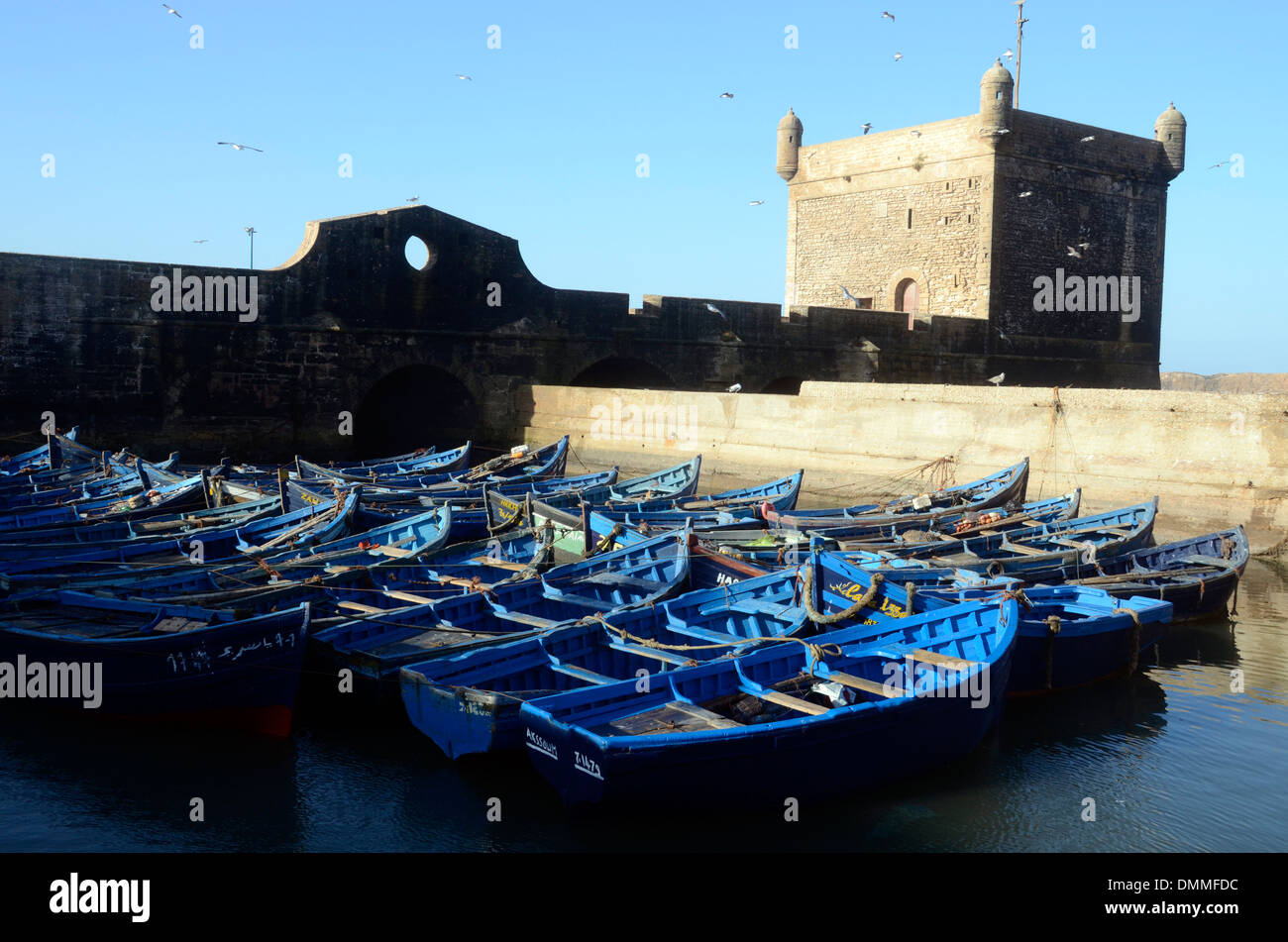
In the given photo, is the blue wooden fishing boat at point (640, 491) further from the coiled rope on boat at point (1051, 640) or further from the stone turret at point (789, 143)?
the stone turret at point (789, 143)

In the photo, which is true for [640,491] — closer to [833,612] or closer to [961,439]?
[961,439]

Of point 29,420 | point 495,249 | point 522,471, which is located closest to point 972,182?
point 495,249

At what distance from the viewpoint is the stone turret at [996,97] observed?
3009 cm

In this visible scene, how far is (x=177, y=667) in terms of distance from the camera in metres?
7.92

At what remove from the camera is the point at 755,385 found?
28.9 metres

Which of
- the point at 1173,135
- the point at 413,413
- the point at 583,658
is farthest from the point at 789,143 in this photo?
the point at 583,658

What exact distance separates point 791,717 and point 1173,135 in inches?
1352

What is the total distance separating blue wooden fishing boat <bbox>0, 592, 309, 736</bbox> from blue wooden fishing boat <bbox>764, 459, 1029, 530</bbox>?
7.25 metres

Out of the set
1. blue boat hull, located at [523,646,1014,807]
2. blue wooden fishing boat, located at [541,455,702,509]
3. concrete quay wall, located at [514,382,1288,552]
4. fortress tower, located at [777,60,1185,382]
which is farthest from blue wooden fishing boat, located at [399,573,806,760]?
fortress tower, located at [777,60,1185,382]

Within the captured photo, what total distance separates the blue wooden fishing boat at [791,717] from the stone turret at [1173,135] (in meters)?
32.3

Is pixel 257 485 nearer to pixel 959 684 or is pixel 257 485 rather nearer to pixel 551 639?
pixel 551 639

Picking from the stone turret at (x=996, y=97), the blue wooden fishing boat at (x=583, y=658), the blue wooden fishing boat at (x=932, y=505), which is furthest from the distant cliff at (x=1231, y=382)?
the blue wooden fishing boat at (x=583, y=658)

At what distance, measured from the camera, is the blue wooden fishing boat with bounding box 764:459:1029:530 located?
46.0ft
